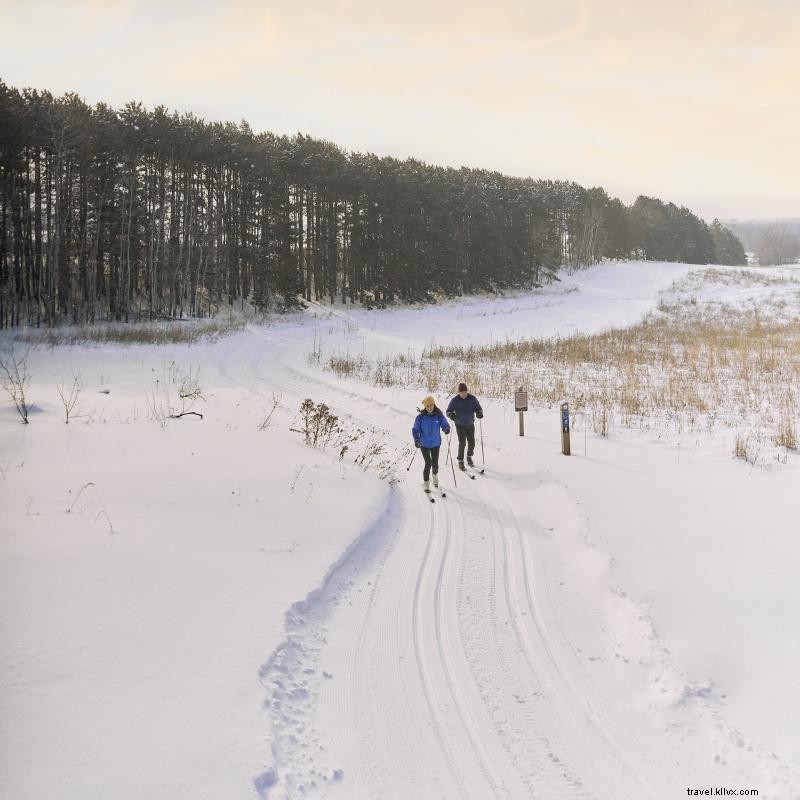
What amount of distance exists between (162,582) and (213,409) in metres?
7.99

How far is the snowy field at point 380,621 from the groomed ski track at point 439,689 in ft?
0.07

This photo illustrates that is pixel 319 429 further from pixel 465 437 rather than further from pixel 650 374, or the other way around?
pixel 650 374

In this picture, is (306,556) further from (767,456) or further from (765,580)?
(767,456)

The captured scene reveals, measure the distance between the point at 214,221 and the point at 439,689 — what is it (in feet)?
128

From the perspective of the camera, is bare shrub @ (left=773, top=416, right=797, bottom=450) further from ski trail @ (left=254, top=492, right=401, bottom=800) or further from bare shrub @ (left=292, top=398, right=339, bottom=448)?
bare shrub @ (left=292, top=398, right=339, bottom=448)

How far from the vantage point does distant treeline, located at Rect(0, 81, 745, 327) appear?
28.7 metres

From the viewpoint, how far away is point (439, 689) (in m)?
4.18

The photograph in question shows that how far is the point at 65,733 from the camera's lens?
3.14 meters

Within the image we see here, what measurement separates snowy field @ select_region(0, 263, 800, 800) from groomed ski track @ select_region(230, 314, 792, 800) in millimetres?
20

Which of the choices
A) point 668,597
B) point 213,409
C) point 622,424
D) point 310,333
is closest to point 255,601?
point 668,597

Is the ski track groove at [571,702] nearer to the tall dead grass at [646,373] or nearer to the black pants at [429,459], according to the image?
the black pants at [429,459]

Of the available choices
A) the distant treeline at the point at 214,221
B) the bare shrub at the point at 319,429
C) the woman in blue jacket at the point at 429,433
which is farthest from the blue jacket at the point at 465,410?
the distant treeline at the point at 214,221

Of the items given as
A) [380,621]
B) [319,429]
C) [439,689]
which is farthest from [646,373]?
[439,689]

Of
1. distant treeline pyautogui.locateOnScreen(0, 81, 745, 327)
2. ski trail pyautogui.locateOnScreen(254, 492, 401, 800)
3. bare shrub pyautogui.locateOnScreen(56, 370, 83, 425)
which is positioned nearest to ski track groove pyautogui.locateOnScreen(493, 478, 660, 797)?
ski trail pyautogui.locateOnScreen(254, 492, 401, 800)
